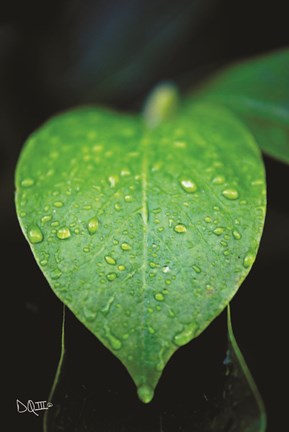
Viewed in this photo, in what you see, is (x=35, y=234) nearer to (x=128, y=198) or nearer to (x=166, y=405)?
(x=128, y=198)

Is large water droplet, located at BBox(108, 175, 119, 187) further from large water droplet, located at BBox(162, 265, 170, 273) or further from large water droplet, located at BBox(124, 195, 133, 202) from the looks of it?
large water droplet, located at BBox(162, 265, 170, 273)

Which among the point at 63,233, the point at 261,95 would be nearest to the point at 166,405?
the point at 63,233

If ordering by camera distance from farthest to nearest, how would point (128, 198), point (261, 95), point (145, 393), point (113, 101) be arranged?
point (113, 101) → point (261, 95) → point (128, 198) → point (145, 393)

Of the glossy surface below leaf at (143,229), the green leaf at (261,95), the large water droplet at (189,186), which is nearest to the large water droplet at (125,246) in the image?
the glossy surface below leaf at (143,229)

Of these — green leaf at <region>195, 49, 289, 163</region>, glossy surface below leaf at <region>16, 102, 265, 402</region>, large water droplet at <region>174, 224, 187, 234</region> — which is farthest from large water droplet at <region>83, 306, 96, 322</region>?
green leaf at <region>195, 49, 289, 163</region>

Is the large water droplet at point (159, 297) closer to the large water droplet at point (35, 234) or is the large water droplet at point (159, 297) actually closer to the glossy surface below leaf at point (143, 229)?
the glossy surface below leaf at point (143, 229)

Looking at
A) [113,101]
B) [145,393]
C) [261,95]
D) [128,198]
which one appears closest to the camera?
[145,393]

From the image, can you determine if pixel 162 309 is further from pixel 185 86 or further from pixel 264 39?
pixel 264 39

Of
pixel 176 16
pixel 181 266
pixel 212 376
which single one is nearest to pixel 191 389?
pixel 212 376
